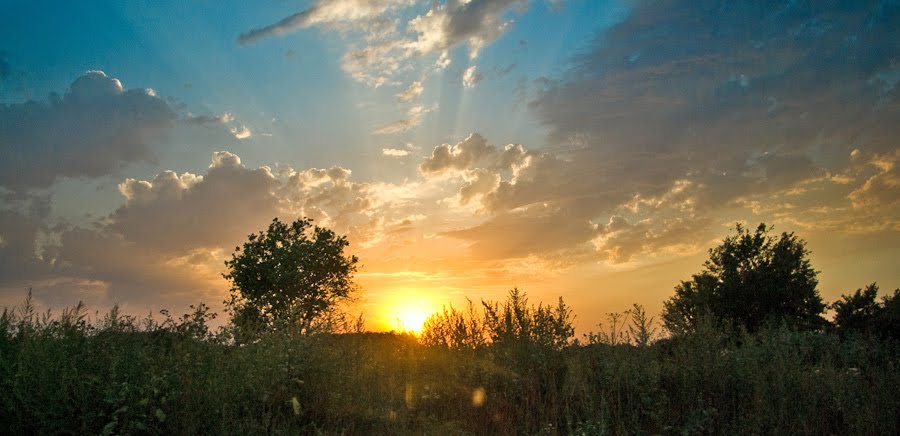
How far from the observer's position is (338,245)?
127ft

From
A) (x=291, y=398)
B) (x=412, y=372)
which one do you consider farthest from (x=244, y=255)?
(x=291, y=398)

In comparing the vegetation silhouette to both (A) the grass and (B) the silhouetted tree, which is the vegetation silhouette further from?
(B) the silhouetted tree

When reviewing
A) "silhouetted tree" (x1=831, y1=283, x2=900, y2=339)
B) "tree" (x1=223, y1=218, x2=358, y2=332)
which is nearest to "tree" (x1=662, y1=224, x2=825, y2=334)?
"silhouetted tree" (x1=831, y1=283, x2=900, y2=339)

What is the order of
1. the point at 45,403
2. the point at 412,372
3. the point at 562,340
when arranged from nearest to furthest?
1. the point at 45,403
2. the point at 562,340
3. the point at 412,372

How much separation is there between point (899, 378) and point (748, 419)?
410 centimetres

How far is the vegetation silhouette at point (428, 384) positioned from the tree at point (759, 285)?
84.2 feet

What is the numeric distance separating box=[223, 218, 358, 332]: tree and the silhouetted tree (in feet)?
100

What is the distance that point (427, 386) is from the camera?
36.1 ft

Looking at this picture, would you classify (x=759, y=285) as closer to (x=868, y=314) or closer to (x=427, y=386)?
(x=868, y=314)

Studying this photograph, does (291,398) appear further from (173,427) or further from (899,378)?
(899,378)

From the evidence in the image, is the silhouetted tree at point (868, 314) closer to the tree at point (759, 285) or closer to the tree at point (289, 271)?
the tree at point (759, 285)

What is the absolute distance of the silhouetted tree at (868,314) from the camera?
1169 inches

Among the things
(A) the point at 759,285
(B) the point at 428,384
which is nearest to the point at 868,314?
(A) the point at 759,285

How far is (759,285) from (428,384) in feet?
106
